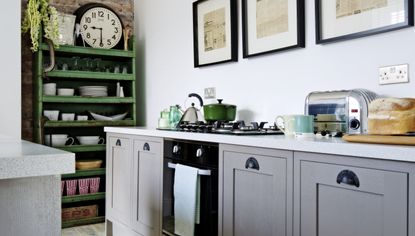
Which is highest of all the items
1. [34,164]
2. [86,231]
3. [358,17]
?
[358,17]

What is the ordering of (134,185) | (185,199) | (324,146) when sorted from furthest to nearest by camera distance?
(134,185) → (185,199) → (324,146)

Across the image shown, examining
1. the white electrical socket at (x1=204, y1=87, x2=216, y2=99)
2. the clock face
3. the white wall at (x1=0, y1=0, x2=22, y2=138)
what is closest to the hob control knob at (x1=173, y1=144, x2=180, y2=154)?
the white electrical socket at (x1=204, y1=87, x2=216, y2=99)

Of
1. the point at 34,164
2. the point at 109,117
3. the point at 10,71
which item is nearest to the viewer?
the point at 34,164

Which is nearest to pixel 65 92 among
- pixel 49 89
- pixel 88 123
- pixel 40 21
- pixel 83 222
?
pixel 49 89

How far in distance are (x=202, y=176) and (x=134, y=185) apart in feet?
2.97

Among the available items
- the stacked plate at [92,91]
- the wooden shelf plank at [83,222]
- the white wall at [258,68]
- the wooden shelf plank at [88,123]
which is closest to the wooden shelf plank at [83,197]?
the wooden shelf plank at [83,222]

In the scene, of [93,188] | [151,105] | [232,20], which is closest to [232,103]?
[232,20]

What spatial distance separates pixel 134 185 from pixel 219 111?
35.1 inches

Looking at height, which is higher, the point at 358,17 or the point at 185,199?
the point at 358,17

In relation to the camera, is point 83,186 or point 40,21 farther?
point 83,186

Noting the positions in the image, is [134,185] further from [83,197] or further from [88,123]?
[88,123]

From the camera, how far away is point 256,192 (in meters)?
1.76

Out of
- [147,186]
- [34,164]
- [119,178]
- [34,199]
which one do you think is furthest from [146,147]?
[34,164]

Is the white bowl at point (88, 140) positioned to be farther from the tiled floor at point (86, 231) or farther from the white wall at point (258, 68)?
the tiled floor at point (86, 231)
